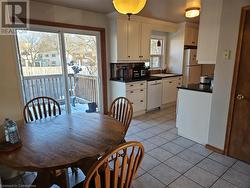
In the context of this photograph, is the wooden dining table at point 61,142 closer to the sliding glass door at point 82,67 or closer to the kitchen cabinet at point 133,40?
the sliding glass door at point 82,67

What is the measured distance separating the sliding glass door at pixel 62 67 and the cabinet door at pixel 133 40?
78cm

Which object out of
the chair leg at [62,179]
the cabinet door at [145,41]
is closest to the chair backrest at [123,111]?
the chair leg at [62,179]

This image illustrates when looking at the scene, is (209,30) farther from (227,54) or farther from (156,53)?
(156,53)

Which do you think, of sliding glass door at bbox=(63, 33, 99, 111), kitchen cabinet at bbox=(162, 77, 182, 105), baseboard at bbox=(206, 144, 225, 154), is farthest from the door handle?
sliding glass door at bbox=(63, 33, 99, 111)

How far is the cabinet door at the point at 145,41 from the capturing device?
13.9ft

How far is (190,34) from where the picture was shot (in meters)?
5.08

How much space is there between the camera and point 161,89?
461cm

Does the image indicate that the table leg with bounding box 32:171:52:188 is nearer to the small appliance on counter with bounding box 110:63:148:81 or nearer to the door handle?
the door handle

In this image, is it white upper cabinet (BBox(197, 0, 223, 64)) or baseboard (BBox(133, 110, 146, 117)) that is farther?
baseboard (BBox(133, 110, 146, 117))

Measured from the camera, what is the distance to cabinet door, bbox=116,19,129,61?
3792mm

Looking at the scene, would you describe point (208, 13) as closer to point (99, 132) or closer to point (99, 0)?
point (99, 0)

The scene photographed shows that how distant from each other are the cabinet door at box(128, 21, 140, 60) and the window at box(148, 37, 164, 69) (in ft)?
3.55

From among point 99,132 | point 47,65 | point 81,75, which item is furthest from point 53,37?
point 99,132

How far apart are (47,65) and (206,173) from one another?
10.4ft
